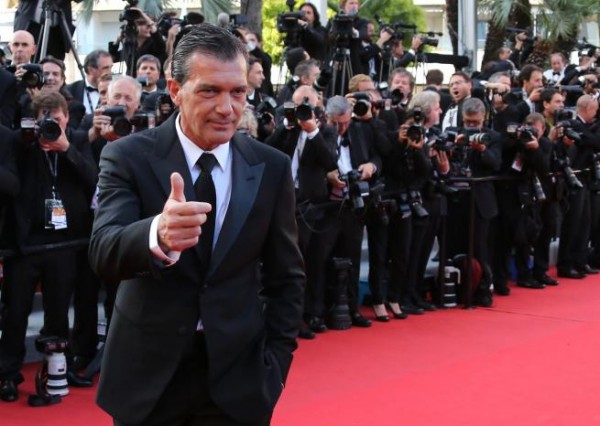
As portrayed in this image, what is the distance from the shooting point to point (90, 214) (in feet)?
21.7

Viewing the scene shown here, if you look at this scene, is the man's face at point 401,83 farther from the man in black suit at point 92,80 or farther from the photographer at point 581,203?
the man in black suit at point 92,80

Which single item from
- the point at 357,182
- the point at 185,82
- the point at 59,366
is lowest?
the point at 59,366

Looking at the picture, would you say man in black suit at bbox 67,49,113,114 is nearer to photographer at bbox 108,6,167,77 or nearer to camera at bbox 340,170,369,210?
photographer at bbox 108,6,167,77

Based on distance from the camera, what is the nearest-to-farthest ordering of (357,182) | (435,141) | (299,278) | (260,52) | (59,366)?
1. (299,278)
2. (59,366)
3. (357,182)
4. (435,141)
5. (260,52)

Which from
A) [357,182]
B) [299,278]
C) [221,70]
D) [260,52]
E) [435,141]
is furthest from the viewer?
[260,52]

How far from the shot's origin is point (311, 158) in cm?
782

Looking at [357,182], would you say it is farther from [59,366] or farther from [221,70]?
[221,70]

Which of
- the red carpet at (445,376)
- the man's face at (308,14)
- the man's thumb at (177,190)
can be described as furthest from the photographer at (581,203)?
the man's thumb at (177,190)

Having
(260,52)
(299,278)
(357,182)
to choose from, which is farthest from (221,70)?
(260,52)

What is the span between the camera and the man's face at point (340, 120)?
8.20m

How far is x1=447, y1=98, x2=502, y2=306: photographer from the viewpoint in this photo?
9344 millimetres

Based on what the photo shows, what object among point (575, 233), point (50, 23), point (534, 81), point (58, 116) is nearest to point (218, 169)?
point (58, 116)

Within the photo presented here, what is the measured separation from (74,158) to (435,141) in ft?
11.3

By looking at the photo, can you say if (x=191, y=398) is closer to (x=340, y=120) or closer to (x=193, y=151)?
(x=193, y=151)
